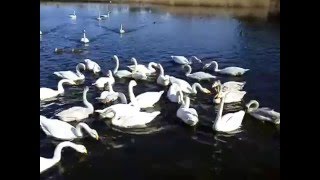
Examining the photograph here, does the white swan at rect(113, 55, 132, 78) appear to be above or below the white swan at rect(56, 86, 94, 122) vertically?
above

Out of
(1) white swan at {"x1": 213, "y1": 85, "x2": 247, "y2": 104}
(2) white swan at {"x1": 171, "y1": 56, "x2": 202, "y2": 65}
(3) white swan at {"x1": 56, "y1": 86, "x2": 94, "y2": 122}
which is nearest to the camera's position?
(3) white swan at {"x1": 56, "y1": 86, "x2": 94, "y2": 122}

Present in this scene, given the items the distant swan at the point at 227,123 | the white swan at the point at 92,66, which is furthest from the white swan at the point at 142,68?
the distant swan at the point at 227,123

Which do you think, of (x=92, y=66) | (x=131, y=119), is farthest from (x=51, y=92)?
(x=131, y=119)

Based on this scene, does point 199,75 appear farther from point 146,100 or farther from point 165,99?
point 146,100

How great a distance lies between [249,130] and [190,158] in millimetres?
525

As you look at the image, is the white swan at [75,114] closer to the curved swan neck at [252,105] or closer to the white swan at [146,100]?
the white swan at [146,100]

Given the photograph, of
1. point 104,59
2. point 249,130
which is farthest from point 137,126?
point 104,59

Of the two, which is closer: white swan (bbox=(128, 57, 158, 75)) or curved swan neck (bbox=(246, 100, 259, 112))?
curved swan neck (bbox=(246, 100, 259, 112))

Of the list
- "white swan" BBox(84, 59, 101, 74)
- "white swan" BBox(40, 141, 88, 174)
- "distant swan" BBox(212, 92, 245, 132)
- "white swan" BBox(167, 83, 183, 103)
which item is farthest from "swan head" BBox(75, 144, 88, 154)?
"white swan" BBox(84, 59, 101, 74)

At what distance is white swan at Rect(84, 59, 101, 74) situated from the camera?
3.33 metres

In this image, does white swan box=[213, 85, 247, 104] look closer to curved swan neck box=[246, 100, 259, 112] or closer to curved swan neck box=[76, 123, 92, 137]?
curved swan neck box=[246, 100, 259, 112]

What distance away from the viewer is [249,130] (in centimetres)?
236

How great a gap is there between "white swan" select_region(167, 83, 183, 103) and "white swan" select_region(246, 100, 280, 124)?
0.50 metres
